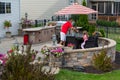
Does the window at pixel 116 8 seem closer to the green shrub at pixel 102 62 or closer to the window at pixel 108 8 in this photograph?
the window at pixel 108 8

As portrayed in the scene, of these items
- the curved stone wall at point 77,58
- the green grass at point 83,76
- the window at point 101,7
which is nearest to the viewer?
the green grass at point 83,76

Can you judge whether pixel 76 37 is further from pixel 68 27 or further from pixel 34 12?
pixel 34 12

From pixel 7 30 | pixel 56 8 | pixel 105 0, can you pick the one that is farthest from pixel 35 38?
pixel 105 0

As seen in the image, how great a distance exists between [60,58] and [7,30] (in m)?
13.7

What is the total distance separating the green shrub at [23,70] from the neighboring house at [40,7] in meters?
25.7

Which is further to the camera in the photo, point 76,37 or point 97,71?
point 76,37

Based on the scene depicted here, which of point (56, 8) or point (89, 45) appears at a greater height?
point (56, 8)

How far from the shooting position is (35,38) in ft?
68.4

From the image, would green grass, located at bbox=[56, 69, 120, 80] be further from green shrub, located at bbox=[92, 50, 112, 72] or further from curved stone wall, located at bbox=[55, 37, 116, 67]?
curved stone wall, located at bbox=[55, 37, 116, 67]

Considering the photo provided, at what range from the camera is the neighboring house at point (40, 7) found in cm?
3291

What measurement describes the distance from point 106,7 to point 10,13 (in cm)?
2304

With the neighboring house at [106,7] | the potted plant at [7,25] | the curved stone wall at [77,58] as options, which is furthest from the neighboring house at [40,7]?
the curved stone wall at [77,58]

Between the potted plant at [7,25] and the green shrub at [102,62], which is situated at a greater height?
the potted plant at [7,25]

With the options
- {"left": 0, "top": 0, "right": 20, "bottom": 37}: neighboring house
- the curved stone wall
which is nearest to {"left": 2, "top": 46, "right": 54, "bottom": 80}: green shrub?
the curved stone wall
